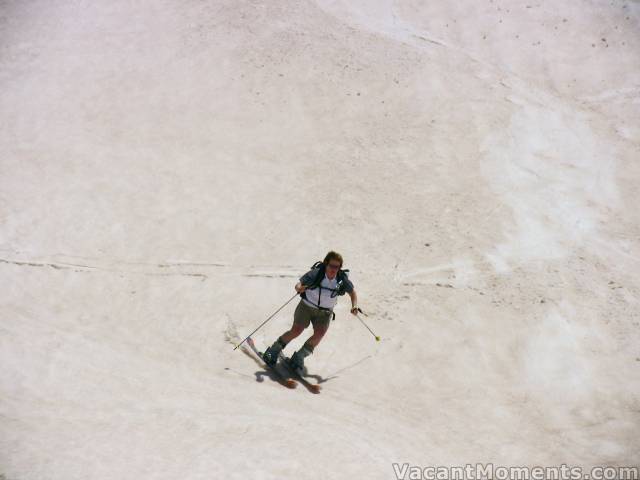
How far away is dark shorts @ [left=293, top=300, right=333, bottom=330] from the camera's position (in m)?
8.45

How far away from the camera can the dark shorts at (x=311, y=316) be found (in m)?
8.45

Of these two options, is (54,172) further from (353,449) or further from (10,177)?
(353,449)

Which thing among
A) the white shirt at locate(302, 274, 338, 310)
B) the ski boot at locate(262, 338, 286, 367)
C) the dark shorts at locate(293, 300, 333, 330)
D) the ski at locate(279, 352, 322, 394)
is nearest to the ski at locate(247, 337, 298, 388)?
the ski boot at locate(262, 338, 286, 367)

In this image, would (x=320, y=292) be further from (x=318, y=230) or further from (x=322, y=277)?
(x=318, y=230)

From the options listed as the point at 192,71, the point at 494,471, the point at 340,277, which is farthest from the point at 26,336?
the point at 192,71

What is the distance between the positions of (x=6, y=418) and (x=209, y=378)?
289 cm

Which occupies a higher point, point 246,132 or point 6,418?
point 6,418

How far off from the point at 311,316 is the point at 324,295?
1.66 ft

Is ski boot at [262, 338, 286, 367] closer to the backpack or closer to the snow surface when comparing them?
the snow surface

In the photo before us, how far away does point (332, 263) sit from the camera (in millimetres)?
7844

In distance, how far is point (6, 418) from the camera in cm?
596

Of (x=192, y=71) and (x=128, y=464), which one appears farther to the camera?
(x=192, y=71)

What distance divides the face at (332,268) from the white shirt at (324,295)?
3.3 inches

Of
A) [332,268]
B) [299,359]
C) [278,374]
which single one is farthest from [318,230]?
[332,268]
